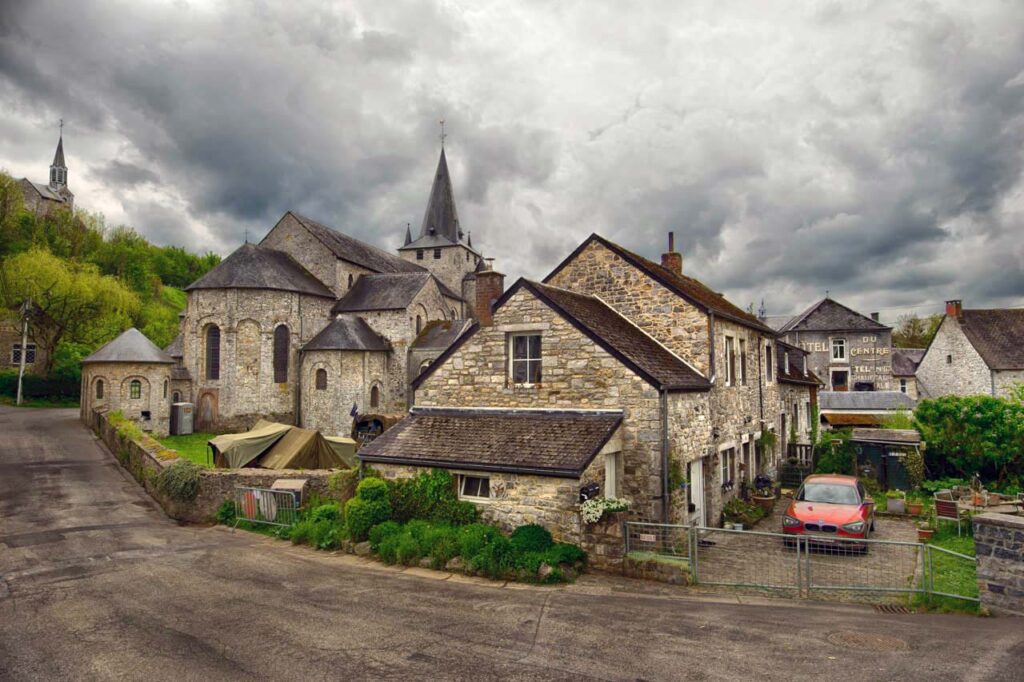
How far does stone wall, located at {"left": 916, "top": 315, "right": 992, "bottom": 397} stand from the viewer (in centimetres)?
4016

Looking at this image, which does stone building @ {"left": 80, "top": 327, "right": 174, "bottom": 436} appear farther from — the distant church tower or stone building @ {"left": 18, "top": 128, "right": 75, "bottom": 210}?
stone building @ {"left": 18, "top": 128, "right": 75, "bottom": 210}

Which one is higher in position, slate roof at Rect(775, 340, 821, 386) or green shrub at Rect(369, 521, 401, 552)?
slate roof at Rect(775, 340, 821, 386)

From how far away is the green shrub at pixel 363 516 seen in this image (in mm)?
12875

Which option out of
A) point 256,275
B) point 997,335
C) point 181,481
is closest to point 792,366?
point 997,335

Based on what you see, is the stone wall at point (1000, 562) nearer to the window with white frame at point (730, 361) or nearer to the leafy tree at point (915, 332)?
the window with white frame at point (730, 361)

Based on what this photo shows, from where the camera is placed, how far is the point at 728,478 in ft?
57.5

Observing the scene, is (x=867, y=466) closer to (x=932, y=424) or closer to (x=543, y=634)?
(x=932, y=424)

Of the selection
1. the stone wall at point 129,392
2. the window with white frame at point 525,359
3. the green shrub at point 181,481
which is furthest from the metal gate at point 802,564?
the stone wall at point 129,392

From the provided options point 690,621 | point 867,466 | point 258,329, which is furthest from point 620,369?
point 258,329

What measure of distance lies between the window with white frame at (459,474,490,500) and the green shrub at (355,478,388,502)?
1.79 metres

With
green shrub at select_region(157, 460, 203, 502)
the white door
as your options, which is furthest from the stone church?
the white door

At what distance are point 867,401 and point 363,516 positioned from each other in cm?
3147

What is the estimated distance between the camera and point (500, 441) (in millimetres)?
13133

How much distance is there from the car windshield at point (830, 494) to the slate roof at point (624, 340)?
3513mm
